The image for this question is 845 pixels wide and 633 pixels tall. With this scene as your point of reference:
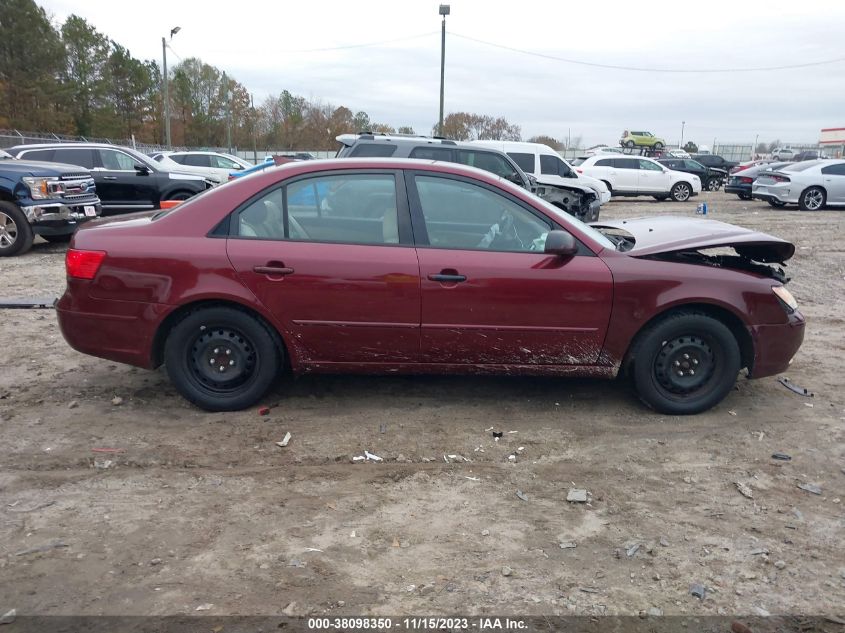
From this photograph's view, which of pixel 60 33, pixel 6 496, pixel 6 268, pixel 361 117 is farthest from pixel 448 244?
pixel 361 117

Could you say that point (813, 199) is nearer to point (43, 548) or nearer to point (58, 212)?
point (58, 212)

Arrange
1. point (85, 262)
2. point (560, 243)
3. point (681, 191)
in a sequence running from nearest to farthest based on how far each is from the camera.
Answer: point (560, 243) → point (85, 262) → point (681, 191)

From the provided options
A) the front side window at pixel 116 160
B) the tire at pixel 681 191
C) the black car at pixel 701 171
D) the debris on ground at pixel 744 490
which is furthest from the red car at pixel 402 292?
the black car at pixel 701 171

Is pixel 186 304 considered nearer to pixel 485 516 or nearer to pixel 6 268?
pixel 485 516

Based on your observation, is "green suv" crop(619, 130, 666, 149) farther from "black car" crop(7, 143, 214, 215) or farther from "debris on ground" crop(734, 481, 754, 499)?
"debris on ground" crop(734, 481, 754, 499)

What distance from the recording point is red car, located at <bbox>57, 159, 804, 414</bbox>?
163 inches

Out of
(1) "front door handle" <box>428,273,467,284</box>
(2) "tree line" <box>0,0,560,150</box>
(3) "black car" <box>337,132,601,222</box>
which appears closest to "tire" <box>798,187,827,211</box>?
(3) "black car" <box>337,132,601,222</box>

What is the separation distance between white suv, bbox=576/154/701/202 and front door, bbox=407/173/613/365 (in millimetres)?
19066

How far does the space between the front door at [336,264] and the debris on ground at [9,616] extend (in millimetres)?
2105

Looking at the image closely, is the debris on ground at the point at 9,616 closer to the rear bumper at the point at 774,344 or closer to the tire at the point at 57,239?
the rear bumper at the point at 774,344

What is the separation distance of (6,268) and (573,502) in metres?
8.94

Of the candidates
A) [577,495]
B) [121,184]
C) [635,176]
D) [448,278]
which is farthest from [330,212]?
[635,176]

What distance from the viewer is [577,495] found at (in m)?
3.48

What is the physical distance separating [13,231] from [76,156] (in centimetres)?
393
